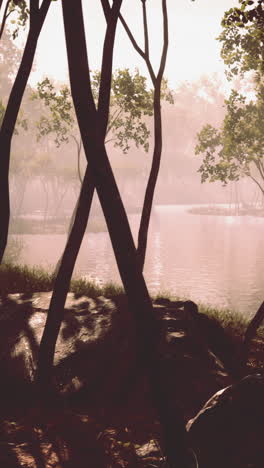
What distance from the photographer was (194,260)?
3136 centimetres

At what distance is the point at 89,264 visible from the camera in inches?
1155

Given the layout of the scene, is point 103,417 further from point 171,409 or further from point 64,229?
point 64,229

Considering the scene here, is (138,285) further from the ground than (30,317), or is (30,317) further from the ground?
(138,285)

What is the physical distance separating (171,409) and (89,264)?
2556 cm

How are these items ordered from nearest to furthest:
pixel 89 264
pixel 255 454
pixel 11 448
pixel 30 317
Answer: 1. pixel 255 454
2. pixel 11 448
3. pixel 30 317
4. pixel 89 264

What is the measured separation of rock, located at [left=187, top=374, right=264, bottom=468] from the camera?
13.9 ft

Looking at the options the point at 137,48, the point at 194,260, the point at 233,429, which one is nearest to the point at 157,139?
the point at 137,48

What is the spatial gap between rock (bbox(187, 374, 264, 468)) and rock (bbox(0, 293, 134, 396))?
78.7 inches

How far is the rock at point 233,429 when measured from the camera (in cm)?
424

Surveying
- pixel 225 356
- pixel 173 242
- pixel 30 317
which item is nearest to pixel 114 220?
pixel 30 317

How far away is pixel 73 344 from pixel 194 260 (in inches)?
990

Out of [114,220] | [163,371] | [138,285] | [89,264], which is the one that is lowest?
[89,264]

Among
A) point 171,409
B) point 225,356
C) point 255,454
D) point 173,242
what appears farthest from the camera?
point 173,242

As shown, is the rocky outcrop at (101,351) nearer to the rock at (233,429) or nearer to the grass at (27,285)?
the rock at (233,429)
